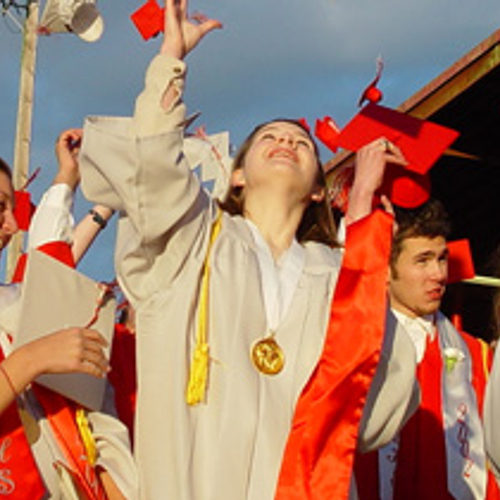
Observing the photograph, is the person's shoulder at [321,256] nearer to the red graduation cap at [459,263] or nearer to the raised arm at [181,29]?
the raised arm at [181,29]

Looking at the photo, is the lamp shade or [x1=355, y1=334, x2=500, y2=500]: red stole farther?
the lamp shade

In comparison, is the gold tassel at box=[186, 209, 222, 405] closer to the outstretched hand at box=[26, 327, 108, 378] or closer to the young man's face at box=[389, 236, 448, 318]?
the outstretched hand at box=[26, 327, 108, 378]

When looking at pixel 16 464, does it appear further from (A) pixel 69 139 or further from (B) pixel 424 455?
(B) pixel 424 455

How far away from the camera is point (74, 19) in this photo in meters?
6.65

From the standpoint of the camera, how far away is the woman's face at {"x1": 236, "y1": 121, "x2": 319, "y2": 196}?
3598mm

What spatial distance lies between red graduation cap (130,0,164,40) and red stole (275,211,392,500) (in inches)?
34.7

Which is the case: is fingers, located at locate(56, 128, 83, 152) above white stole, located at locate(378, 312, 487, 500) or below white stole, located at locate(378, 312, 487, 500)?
above

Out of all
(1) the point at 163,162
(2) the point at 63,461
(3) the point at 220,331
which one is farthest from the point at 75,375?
(1) the point at 163,162

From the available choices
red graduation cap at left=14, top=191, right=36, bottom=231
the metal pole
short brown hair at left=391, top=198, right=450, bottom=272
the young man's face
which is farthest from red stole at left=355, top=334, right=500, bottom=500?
the metal pole

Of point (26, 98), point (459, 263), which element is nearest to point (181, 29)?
point (459, 263)

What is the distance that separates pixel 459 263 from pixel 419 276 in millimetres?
374

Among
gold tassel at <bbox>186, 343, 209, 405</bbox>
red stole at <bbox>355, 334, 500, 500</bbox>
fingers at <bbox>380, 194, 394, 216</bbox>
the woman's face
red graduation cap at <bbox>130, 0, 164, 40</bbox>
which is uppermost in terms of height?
red graduation cap at <bbox>130, 0, 164, 40</bbox>

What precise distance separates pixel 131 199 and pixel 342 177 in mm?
1444

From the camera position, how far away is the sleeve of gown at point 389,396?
3422 millimetres
